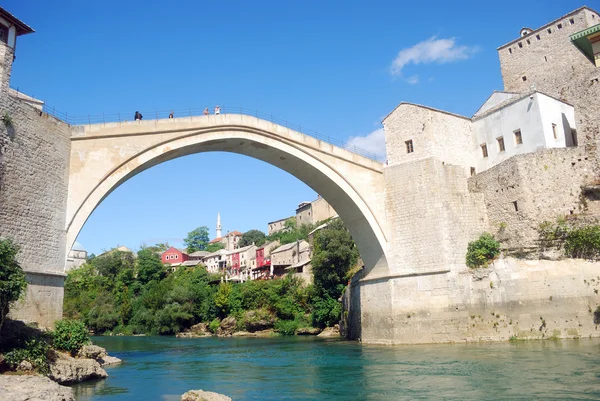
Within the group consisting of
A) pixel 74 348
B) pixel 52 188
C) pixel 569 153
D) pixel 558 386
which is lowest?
pixel 558 386

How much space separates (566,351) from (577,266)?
3809mm

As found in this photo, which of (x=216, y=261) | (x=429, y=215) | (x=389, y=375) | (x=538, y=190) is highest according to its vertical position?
(x=216, y=261)

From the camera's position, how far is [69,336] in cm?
1152

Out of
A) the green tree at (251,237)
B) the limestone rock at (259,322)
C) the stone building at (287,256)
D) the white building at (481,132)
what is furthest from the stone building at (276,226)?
the white building at (481,132)

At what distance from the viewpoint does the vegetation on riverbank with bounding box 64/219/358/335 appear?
3031cm

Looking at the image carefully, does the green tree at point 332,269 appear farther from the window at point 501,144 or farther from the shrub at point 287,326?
the window at point 501,144

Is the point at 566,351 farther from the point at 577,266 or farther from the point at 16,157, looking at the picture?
the point at 16,157

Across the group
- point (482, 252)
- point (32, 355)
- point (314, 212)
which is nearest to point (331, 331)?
point (482, 252)

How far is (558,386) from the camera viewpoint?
8719mm

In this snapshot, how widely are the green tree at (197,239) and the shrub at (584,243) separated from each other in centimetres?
6758

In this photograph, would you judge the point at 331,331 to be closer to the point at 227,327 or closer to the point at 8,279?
the point at 227,327

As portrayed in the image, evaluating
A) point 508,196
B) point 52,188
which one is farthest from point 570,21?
point 52,188

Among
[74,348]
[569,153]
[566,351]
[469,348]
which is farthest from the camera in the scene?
[569,153]

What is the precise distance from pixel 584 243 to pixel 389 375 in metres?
8.89
